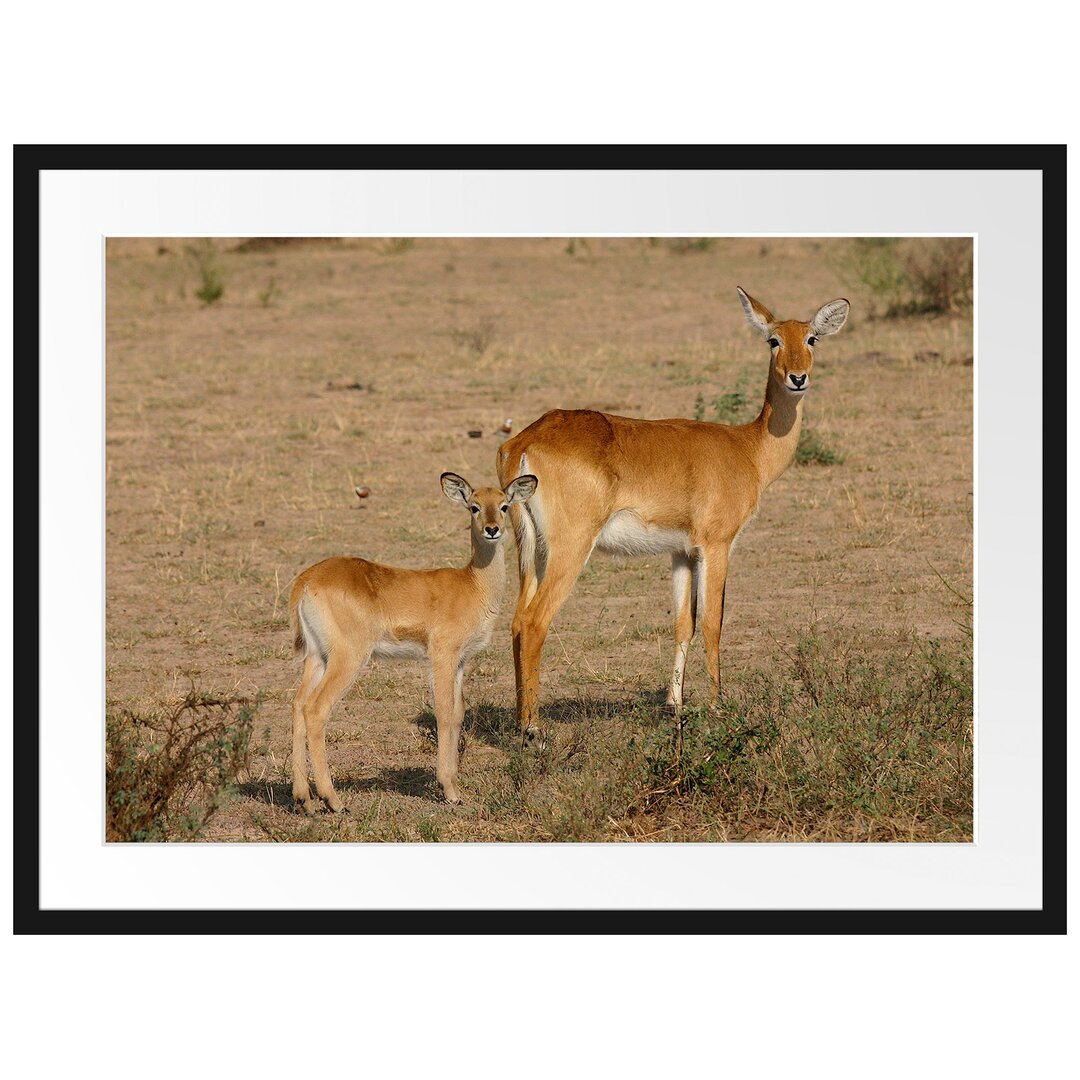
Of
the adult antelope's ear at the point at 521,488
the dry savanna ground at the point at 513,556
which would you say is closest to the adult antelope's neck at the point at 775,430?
the dry savanna ground at the point at 513,556

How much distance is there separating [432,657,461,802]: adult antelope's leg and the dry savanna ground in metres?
0.15

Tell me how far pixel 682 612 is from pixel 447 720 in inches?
79.2

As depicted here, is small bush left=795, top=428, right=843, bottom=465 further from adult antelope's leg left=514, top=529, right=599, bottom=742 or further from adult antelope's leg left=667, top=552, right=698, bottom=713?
adult antelope's leg left=514, top=529, right=599, bottom=742

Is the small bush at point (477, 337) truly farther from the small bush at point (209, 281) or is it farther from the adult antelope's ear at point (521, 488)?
the adult antelope's ear at point (521, 488)

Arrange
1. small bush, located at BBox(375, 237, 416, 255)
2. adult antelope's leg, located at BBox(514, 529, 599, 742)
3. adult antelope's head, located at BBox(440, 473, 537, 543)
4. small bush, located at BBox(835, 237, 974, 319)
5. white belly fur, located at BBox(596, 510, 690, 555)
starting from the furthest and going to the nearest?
small bush, located at BBox(375, 237, 416, 255)
small bush, located at BBox(835, 237, 974, 319)
white belly fur, located at BBox(596, 510, 690, 555)
adult antelope's leg, located at BBox(514, 529, 599, 742)
adult antelope's head, located at BBox(440, 473, 537, 543)

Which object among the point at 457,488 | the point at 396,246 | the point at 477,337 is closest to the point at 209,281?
the point at 396,246

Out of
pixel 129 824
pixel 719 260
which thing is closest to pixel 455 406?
pixel 129 824

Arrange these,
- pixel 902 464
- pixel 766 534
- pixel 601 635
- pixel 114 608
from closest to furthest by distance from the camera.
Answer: pixel 601 635, pixel 114 608, pixel 766 534, pixel 902 464

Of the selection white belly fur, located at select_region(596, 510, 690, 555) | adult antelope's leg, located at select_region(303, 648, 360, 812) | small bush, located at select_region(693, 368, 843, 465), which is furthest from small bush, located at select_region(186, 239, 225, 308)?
adult antelope's leg, located at select_region(303, 648, 360, 812)

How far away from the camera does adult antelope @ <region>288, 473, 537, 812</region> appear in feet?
24.7

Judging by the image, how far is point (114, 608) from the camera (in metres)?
11.4
